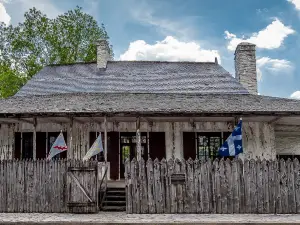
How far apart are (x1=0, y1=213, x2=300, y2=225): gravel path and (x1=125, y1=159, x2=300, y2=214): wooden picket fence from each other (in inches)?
17.7

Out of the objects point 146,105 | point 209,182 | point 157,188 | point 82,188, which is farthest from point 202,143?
point 82,188

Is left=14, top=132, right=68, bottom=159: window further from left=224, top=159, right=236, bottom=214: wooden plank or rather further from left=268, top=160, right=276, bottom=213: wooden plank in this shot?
left=268, top=160, right=276, bottom=213: wooden plank

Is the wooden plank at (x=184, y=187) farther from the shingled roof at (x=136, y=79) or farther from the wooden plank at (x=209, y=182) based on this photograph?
the shingled roof at (x=136, y=79)

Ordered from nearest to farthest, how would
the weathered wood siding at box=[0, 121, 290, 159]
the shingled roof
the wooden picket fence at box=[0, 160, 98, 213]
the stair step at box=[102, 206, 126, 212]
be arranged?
the wooden picket fence at box=[0, 160, 98, 213] < the stair step at box=[102, 206, 126, 212] < the weathered wood siding at box=[0, 121, 290, 159] < the shingled roof

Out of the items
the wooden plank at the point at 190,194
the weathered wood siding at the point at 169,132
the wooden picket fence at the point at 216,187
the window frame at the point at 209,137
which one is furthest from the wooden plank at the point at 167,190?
the window frame at the point at 209,137

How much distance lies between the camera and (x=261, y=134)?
17.3 metres

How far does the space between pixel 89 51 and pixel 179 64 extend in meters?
12.9

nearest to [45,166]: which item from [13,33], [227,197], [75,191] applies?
[75,191]

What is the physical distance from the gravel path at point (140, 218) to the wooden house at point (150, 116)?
354 cm

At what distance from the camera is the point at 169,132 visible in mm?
17469

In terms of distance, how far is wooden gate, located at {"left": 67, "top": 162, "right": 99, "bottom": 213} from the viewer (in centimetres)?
1147

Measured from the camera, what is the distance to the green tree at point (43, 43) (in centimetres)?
3328

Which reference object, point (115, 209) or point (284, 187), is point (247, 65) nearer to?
point (284, 187)

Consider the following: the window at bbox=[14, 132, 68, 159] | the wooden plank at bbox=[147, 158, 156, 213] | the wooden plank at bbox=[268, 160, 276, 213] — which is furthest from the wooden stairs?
the window at bbox=[14, 132, 68, 159]
